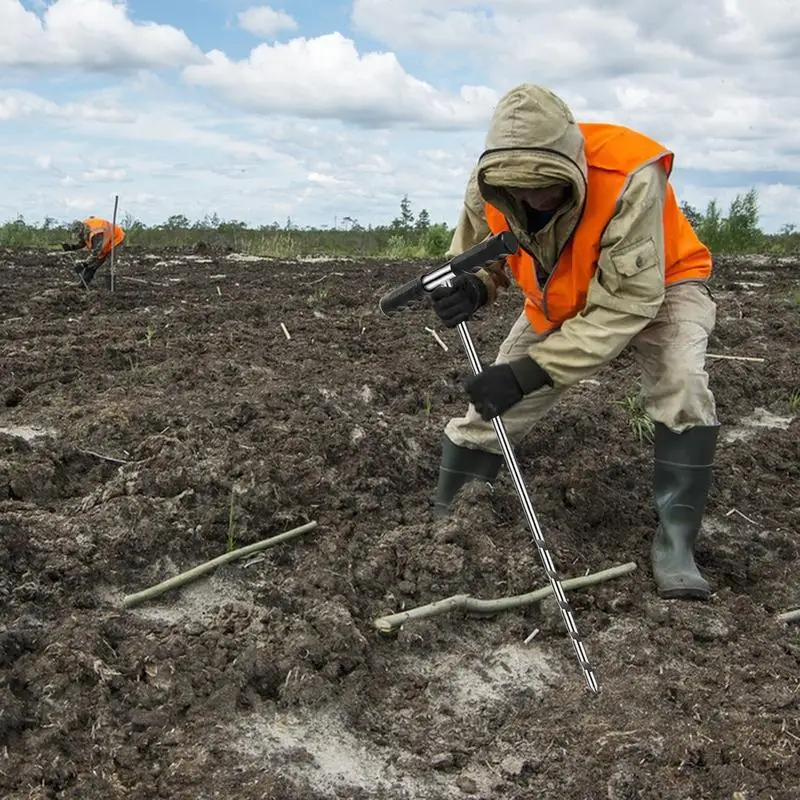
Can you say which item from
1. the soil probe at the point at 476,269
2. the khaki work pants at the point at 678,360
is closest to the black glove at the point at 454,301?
the soil probe at the point at 476,269

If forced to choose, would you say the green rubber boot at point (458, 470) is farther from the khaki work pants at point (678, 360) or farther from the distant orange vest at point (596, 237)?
the distant orange vest at point (596, 237)

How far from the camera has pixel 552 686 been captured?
2.64 m

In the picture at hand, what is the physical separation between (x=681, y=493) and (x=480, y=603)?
83 centimetres

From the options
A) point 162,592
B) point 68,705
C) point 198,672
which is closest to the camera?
point 68,705

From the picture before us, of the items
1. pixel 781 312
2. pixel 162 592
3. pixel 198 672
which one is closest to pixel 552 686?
pixel 198 672

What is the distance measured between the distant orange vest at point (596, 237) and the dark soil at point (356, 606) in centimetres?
77

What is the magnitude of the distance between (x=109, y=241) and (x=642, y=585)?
8643 mm

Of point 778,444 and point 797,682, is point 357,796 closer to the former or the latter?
point 797,682

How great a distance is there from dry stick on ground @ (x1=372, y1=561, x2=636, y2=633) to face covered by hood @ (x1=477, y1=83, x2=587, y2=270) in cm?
117

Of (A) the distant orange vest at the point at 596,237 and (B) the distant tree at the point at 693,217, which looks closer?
(A) the distant orange vest at the point at 596,237

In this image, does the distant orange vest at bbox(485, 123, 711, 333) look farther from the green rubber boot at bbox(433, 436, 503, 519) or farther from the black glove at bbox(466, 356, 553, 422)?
the green rubber boot at bbox(433, 436, 503, 519)

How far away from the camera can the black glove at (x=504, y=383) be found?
2.91 m

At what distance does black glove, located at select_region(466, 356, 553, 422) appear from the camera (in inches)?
115

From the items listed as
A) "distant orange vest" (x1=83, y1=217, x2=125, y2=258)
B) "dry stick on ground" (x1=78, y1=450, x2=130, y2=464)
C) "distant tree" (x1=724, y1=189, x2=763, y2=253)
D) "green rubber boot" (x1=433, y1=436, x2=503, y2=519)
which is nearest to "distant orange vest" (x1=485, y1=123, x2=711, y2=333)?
"green rubber boot" (x1=433, y1=436, x2=503, y2=519)
